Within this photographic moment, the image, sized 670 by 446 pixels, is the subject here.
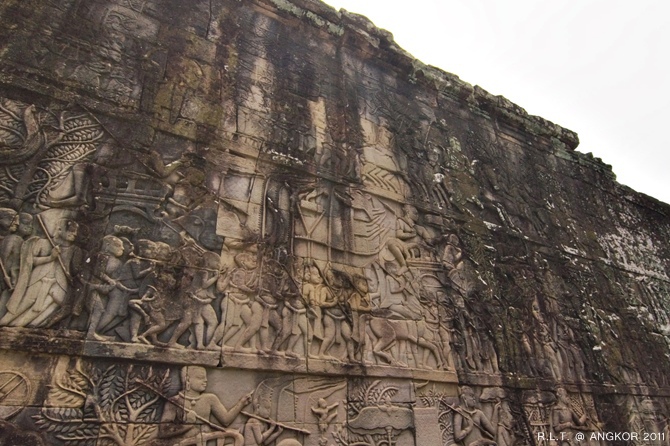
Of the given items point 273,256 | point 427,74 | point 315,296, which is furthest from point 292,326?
point 427,74

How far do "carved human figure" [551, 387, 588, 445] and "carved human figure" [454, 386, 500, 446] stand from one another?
4.04 feet

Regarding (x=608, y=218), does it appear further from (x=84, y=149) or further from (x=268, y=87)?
(x=84, y=149)

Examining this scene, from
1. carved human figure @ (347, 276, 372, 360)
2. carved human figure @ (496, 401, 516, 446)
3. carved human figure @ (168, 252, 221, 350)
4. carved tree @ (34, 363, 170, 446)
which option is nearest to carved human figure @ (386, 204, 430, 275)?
carved human figure @ (347, 276, 372, 360)

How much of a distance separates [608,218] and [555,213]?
2.07 metres

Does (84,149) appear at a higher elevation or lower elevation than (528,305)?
higher

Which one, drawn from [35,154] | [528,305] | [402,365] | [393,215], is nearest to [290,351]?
[402,365]

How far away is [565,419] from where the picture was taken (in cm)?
571

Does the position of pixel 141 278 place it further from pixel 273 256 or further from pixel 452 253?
pixel 452 253

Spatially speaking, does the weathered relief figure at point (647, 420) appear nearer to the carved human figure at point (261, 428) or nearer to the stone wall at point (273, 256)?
the stone wall at point (273, 256)

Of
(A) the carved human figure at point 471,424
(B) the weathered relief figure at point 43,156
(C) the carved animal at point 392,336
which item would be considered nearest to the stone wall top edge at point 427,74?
(B) the weathered relief figure at point 43,156

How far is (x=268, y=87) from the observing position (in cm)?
559

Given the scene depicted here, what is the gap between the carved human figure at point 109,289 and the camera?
3489mm

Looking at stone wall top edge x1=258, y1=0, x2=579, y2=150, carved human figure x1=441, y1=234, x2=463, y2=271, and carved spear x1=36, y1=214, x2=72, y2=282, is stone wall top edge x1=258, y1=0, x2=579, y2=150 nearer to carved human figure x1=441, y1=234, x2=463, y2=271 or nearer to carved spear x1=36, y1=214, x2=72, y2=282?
carved human figure x1=441, y1=234, x2=463, y2=271

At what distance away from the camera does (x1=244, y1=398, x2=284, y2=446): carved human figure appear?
3.67 m
